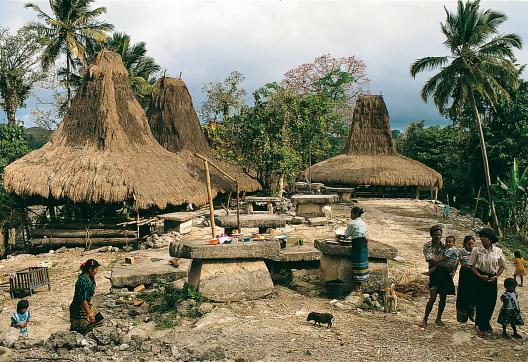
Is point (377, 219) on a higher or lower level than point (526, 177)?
lower

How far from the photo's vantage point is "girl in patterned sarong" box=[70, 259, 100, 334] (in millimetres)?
6113

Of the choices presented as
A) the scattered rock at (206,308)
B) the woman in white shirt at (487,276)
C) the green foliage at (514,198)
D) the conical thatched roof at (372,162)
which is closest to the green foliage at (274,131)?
the conical thatched roof at (372,162)

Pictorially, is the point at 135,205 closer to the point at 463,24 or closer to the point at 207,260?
the point at 207,260

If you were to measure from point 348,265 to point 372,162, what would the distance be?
21995 mm

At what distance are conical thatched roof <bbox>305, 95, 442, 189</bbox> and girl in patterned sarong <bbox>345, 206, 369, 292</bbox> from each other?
20.5m

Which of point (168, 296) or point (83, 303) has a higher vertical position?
point (83, 303)

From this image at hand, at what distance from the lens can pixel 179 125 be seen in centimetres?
2428

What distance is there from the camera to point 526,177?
58.4ft

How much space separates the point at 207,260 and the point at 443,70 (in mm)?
18127

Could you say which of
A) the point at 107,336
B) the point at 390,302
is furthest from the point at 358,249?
the point at 107,336

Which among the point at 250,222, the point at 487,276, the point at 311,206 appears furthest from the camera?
the point at 311,206

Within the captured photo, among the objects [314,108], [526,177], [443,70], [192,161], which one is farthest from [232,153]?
[526,177]

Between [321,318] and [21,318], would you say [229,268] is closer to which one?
[321,318]

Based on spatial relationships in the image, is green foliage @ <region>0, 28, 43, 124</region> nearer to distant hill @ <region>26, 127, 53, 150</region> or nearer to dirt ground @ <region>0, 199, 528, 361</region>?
distant hill @ <region>26, 127, 53, 150</region>
